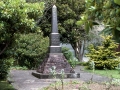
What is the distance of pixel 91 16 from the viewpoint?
9.09 feet

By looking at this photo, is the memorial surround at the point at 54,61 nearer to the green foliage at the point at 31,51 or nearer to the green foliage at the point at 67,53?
the green foliage at the point at 31,51

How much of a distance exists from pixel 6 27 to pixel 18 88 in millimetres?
2416

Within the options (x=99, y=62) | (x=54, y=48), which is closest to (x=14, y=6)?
(x=54, y=48)

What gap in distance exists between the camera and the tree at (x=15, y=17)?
764 cm

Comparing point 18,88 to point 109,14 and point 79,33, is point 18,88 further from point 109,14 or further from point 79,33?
point 79,33

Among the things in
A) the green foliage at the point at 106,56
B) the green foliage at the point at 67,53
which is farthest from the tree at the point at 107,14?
the green foliage at the point at 67,53

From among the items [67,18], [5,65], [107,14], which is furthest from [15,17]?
[67,18]

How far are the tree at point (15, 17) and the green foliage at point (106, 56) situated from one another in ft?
32.8

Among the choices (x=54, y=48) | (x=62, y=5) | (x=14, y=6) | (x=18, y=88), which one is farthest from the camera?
(x=62, y=5)

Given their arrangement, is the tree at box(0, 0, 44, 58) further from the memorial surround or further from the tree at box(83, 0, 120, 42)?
the tree at box(83, 0, 120, 42)

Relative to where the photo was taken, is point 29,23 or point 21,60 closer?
point 29,23

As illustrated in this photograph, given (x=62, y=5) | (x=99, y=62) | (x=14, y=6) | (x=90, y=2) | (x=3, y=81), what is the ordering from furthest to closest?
(x=62, y=5), (x=99, y=62), (x=3, y=81), (x=14, y=6), (x=90, y=2)

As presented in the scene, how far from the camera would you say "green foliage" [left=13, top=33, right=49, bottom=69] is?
18375 millimetres

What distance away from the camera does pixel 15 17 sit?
778cm
